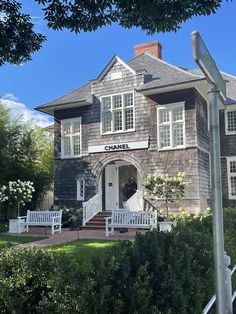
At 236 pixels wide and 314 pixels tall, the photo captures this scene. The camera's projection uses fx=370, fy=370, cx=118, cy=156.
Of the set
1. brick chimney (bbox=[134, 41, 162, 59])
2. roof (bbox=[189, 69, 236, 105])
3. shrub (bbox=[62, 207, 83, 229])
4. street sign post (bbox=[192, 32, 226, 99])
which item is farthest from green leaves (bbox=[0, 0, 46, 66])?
brick chimney (bbox=[134, 41, 162, 59])

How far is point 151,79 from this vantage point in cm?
2003

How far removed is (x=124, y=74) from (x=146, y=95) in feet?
6.11

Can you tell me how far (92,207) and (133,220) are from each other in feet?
13.5

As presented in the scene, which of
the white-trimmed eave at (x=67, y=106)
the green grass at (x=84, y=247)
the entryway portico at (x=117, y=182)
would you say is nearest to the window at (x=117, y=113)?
the white-trimmed eave at (x=67, y=106)

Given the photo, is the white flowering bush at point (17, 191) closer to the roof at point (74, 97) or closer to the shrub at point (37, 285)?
the roof at point (74, 97)

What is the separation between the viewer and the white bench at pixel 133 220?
15500 mm

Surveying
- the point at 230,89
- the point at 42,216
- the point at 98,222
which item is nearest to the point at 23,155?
the point at 42,216

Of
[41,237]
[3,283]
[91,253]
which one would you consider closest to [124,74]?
[41,237]

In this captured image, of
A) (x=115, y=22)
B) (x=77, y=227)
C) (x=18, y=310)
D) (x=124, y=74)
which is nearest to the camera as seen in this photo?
(x=18, y=310)

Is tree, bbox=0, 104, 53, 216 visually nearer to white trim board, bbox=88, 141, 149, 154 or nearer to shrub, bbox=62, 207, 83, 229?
shrub, bbox=62, 207, 83, 229

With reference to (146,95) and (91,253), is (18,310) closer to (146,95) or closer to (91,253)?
(91,253)

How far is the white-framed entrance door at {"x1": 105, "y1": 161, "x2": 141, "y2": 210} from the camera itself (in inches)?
823

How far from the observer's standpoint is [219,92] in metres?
3.14

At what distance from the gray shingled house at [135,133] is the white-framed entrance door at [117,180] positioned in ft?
0.19
